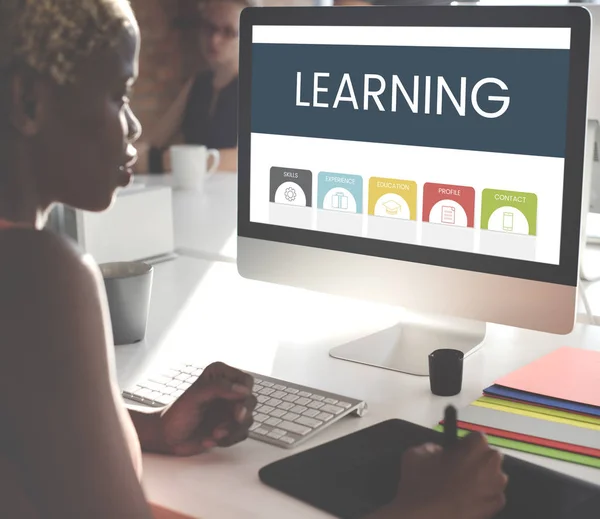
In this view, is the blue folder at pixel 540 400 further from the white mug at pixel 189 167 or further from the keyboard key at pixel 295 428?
the white mug at pixel 189 167

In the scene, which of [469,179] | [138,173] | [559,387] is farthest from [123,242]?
[138,173]

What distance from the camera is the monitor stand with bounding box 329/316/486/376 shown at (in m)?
1.36

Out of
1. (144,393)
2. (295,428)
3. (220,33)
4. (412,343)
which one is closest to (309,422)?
(295,428)

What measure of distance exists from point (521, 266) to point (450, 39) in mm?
335

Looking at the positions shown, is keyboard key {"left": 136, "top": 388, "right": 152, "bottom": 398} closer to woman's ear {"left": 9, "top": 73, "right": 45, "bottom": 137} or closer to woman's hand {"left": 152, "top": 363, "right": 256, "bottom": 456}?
woman's hand {"left": 152, "top": 363, "right": 256, "bottom": 456}

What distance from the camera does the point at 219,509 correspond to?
0.93 metres

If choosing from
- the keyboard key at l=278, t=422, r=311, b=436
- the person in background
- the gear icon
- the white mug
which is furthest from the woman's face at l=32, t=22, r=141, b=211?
the person in background

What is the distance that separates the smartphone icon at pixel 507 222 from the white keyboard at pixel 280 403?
1.03ft

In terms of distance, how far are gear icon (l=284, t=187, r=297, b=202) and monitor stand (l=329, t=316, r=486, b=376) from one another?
25 cm

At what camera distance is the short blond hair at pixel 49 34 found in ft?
2.04

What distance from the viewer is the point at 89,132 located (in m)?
0.67

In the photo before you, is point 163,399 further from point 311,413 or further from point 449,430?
point 449,430

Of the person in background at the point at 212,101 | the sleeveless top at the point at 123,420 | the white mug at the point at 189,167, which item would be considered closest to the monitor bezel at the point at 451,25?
the sleeveless top at the point at 123,420

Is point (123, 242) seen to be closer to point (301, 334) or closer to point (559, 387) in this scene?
point (301, 334)
